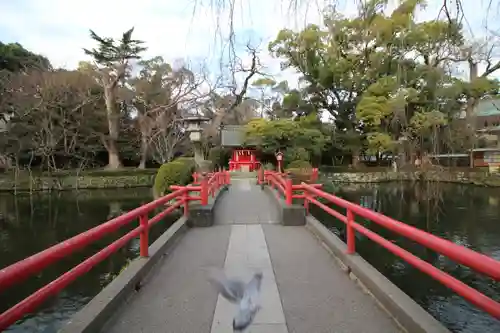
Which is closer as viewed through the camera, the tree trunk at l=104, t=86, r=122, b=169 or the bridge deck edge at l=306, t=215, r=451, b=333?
the bridge deck edge at l=306, t=215, r=451, b=333

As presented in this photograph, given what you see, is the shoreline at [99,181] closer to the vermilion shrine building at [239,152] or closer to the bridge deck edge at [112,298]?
the vermilion shrine building at [239,152]

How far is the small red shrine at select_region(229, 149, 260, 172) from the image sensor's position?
30391 mm

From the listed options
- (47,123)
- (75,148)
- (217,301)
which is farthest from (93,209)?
(217,301)

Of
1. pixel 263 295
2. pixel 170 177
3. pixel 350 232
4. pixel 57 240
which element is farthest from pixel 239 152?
pixel 263 295

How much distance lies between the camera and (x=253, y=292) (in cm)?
266

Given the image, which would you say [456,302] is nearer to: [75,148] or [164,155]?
[164,155]

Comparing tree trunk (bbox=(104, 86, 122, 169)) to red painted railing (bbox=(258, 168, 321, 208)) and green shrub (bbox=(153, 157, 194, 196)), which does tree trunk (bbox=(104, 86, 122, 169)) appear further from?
red painted railing (bbox=(258, 168, 321, 208))

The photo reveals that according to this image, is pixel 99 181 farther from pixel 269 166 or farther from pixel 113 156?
pixel 269 166

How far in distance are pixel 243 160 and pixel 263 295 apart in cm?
2736

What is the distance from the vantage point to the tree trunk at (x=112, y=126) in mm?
29797

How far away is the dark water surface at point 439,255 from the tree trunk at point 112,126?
19792 millimetres

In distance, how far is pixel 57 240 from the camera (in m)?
12.4

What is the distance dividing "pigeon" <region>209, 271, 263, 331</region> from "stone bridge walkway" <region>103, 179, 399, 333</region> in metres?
0.40

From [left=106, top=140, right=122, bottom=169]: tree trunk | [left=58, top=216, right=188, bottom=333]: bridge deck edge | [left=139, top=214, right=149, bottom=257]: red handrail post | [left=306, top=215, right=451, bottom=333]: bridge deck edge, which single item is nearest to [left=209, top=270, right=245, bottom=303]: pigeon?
[left=58, top=216, right=188, bottom=333]: bridge deck edge
